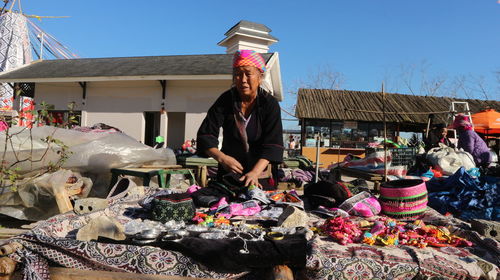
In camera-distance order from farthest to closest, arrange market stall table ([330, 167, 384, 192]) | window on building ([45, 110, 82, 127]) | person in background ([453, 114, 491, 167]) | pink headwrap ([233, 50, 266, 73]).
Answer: person in background ([453, 114, 491, 167]) → market stall table ([330, 167, 384, 192]) → window on building ([45, 110, 82, 127]) → pink headwrap ([233, 50, 266, 73])

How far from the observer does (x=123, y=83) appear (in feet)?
37.8

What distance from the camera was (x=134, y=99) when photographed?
454 inches

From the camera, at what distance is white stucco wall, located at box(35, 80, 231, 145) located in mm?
11008

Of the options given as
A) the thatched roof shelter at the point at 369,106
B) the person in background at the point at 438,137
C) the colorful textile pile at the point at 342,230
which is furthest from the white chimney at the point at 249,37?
the colorful textile pile at the point at 342,230

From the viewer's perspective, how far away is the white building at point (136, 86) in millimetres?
10789

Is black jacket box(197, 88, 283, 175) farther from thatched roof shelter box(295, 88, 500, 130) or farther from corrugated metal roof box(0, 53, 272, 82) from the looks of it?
thatched roof shelter box(295, 88, 500, 130)

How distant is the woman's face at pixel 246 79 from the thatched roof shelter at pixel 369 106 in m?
11.3

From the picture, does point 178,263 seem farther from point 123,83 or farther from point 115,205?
point 123,83

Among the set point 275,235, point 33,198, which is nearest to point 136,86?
point 33,198

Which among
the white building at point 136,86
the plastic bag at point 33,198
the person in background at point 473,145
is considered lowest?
the plastic bag at point 33,198

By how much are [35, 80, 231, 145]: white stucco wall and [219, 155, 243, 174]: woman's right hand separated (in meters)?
8.48

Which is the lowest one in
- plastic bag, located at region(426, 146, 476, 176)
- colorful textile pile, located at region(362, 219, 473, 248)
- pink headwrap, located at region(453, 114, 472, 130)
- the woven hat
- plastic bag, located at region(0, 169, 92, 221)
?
plastic bag, located at region(0, 169, 92, 221)

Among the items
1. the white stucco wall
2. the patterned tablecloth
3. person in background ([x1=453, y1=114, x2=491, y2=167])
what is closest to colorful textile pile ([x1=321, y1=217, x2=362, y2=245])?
the patterned tablecloth

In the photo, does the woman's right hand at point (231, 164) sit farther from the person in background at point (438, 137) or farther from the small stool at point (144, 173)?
the person in background at point (438, 137)
